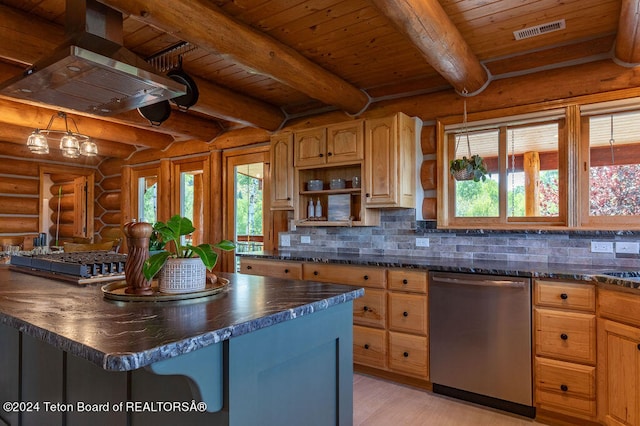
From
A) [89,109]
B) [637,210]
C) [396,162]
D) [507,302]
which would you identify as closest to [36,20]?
[89,109]

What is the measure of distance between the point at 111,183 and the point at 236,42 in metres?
5.27

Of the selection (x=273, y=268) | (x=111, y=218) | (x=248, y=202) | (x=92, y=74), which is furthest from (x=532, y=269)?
(x=111, y=218)

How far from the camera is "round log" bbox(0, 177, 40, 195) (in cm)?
591

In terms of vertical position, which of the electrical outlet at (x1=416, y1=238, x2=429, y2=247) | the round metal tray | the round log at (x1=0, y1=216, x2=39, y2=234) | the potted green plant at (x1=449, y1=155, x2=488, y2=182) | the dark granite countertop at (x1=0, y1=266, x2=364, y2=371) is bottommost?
the dark granite countertop at (x1=0, y1=266, x2=364, y2=371)

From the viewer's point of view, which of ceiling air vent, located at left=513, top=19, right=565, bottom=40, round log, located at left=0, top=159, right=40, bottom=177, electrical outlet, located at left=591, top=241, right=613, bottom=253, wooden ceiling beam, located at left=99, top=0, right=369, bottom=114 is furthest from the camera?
round log, located at left=0, top=159, right=40, bottom=177

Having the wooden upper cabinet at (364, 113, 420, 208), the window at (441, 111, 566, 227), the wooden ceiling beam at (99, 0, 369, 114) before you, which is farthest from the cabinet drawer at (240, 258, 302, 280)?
the wooden ceiling beam at (99, 0, 369, 114)

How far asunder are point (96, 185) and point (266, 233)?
409cm

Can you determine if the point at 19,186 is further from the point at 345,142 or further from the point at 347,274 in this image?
the point at 347,274

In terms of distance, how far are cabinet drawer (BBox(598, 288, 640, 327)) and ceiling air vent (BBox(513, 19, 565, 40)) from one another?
1.83 meters

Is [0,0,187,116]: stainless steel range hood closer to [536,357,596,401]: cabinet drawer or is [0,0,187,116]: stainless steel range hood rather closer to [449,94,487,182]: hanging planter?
[449,94,487,182]: hanging planter

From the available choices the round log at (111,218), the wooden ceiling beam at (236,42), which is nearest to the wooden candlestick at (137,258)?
the wooden ceiling beam at (236,42)

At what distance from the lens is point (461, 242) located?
11.2 feet

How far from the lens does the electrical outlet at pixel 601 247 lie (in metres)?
2.82

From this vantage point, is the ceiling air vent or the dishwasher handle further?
the ceiling air vent
